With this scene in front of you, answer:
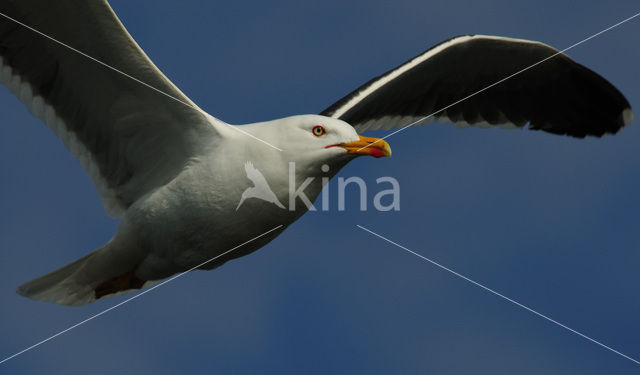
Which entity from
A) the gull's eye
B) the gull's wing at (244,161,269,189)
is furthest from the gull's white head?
the gull's wing at (244,161,269,189)

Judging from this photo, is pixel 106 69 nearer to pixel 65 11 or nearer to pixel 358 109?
pixel 65 11

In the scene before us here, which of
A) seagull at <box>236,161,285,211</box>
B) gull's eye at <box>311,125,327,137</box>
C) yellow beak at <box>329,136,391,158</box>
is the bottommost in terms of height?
seagull at <box>236,161,285,211</box>

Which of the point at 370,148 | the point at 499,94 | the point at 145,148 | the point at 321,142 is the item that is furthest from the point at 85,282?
the point at 499,94

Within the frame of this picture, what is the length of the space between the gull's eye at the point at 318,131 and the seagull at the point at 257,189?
55 cm

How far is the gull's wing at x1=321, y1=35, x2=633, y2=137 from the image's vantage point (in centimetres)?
922

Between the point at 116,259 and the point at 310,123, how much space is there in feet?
6.62

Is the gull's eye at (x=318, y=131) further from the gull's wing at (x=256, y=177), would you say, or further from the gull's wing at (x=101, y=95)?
the gull's wing at (x=101, y=95)

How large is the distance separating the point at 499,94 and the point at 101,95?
4352 millimetres

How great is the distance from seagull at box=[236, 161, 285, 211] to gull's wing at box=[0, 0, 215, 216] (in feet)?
1.73

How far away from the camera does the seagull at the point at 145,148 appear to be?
22.4ft

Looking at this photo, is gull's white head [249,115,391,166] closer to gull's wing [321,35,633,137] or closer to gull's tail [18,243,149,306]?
gull's tail [18,243,149,306]

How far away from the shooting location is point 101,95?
736cm

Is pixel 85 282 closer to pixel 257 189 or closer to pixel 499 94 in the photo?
pixel 257 189

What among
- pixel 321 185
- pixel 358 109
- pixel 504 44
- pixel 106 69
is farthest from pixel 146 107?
pixel 504 44
